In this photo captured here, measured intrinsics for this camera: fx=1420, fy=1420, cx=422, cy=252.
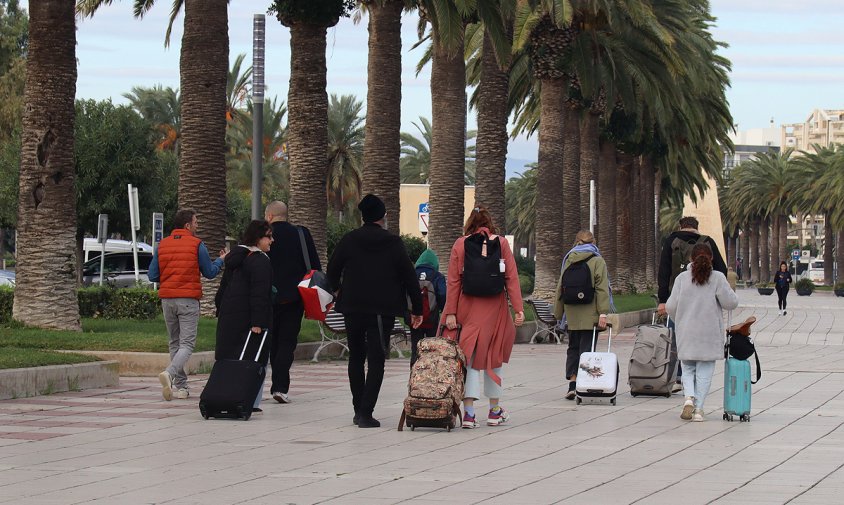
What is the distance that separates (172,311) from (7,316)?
23.8 ft

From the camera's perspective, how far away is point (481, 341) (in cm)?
1172

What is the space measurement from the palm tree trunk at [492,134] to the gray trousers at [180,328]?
49.6 ft

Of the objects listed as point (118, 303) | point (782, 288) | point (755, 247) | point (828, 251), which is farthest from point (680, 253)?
point (755, 247)

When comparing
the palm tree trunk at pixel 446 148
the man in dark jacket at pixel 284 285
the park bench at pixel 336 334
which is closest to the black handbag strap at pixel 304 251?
the man in dark jacket at pixel 284 285

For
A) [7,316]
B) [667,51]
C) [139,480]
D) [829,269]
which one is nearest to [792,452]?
[139,480]

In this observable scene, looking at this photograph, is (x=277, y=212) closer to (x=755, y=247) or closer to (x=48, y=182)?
(x=48, y=182)

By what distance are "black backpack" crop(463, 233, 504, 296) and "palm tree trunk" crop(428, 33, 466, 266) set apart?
14723mm

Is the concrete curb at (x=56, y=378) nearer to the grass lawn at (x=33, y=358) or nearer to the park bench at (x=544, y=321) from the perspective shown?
the grass lawn at (x=33, y=358)

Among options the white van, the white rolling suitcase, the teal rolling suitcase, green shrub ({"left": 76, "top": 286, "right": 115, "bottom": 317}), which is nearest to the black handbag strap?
the white rolling suitcase

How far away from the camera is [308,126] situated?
74.1 feet

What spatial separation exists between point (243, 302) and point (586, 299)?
3617 mm

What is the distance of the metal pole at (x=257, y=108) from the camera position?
20656 mm

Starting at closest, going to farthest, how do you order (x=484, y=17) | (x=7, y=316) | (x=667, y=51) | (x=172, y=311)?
(x=172, y=311), (x=7, y=316), (x=484, y=17), (x=667, y=51)

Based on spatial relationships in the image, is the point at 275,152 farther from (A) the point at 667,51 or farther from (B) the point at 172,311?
(B) the point at 172,311
